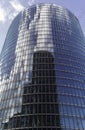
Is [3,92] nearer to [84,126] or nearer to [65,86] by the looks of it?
[65,86]

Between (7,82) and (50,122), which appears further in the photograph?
(7,82)

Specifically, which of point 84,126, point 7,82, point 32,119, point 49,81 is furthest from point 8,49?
point 84,126

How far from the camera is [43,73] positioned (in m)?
99.8

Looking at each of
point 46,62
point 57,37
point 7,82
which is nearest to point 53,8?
point 57,37

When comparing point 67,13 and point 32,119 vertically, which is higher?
point 67,13

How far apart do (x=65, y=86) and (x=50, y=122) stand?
19.0 metres

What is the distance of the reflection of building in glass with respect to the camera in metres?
84.6

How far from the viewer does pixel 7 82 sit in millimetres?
103438

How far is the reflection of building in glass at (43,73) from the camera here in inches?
3332

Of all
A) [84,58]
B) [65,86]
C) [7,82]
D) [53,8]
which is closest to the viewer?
[65,86]

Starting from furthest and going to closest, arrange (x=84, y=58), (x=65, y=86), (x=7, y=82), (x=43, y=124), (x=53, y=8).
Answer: (x=53, y=8) < (x=84, y=58) < (x=7, y=82) < (x=65, y=86) < (x=43, y=124)

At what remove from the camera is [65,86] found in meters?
96.1

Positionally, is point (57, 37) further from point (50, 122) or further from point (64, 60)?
point (50, 122)

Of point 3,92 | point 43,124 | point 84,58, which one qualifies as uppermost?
point 84,58
